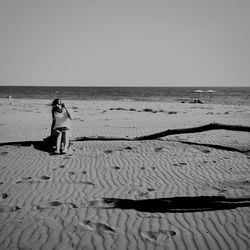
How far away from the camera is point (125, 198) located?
517 centimetres

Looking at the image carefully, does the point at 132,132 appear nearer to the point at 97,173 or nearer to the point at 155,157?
the point at 155,157

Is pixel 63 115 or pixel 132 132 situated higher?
pixel 63 115

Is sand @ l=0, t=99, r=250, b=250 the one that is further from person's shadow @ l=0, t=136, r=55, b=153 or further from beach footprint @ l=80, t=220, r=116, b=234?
person's shadow @ l=0, t=136, r=55, b=153

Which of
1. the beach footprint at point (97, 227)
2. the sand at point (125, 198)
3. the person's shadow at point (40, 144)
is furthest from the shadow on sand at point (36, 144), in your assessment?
the beach footprint at point (97, 227)

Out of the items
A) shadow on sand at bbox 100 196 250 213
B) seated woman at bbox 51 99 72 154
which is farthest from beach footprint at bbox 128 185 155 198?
seated woman at bbox 51 99 72 154

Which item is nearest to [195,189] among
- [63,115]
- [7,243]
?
[7,243]

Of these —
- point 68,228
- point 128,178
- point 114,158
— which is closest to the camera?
point 68,228

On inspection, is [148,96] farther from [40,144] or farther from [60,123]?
[60,123]

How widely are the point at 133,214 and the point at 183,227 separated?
87 cm

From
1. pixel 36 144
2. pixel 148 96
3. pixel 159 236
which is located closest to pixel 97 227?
pixel 159 236

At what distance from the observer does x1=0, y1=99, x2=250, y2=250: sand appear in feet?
12.6

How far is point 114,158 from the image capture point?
8.11 m

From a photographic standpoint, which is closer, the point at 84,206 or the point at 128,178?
the point at 84,206

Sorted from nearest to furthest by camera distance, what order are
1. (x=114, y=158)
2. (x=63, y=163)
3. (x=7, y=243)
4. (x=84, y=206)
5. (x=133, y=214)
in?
(x=7, y=243), (x=133, y=214), (x=84, y=206), (x=63, y=163), (x=114, y=158)
